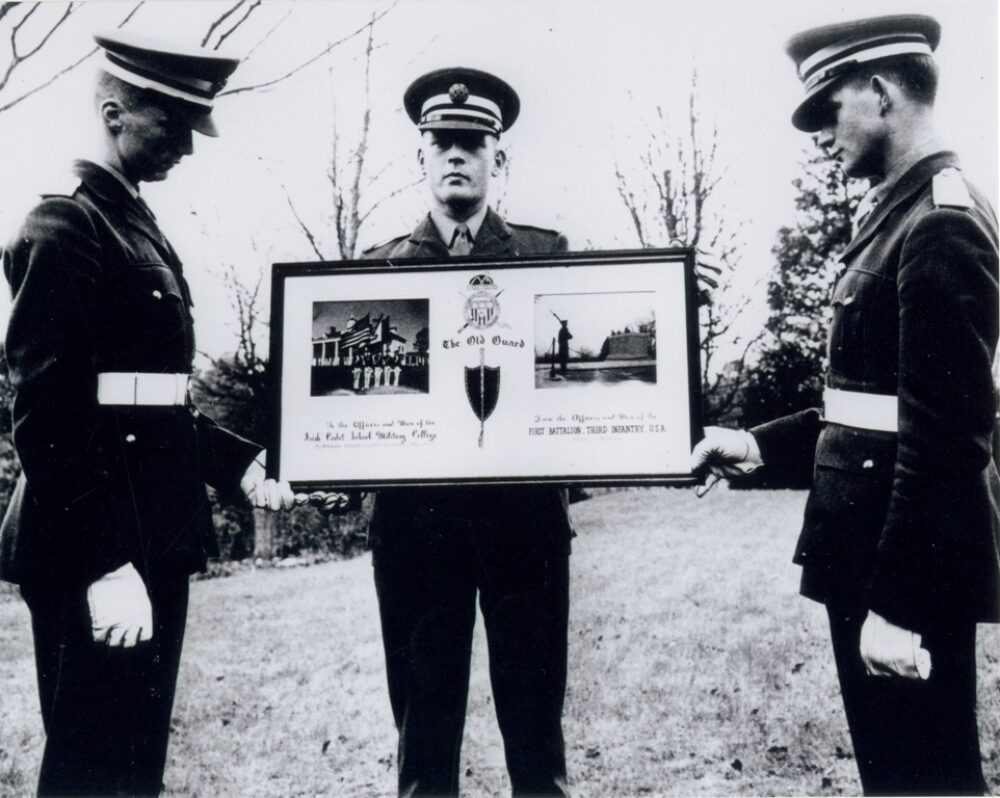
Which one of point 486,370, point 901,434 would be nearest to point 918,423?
point 901,434

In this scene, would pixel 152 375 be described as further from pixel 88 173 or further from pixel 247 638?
pixel 247 638

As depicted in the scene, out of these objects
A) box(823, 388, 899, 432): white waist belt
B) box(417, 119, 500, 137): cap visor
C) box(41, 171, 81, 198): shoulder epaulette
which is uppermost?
box(417, 119, 500, 137): cap visor

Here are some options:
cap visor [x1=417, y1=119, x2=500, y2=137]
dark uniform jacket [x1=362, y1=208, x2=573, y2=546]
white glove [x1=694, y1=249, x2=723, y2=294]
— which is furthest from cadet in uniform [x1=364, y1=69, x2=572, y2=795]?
white glove [x1=694, y1=249, x2=723, y2=294]

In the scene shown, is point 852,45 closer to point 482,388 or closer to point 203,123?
point 482,388

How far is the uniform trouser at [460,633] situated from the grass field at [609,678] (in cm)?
24

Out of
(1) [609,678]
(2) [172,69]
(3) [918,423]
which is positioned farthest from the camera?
(1) [609,678]

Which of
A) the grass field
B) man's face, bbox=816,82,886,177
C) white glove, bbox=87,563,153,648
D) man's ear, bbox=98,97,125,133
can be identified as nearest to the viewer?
white glove, bbox=87,563,153,648

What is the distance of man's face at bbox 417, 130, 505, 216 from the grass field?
101cm

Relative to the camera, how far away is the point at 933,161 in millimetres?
1928

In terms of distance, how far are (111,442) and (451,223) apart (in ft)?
3.33

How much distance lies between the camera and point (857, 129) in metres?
2.06

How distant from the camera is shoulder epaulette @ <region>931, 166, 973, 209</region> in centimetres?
183

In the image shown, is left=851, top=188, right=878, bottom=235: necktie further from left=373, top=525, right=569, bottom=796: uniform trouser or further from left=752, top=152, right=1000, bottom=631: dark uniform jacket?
left=373, top=525, right=569, bottom=796: uniform trouser

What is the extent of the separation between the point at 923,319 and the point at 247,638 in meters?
2.18
